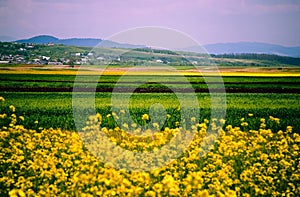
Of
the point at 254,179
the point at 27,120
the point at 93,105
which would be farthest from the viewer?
the point at 93,105

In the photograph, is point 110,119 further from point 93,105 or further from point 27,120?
point 93,105

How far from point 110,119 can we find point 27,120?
421 centimetres

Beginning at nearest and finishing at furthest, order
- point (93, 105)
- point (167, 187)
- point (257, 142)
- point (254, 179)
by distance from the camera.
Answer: point (167, 187), point (254, 179), point (257, 142), point (93, 105)

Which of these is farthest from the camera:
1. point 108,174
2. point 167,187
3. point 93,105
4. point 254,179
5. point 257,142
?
point 93,105

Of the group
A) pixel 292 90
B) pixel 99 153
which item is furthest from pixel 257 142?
pixel 292 90

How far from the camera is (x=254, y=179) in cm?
949

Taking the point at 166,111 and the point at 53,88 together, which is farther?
the point at 53,88

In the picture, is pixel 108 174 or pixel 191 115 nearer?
pixel 108 174

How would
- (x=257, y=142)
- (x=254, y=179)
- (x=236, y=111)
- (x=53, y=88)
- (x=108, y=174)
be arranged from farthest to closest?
(x=53, y=88), (x=236, y=111), (x=257, y=142), (x=254, y=179), (x=108, y=174)

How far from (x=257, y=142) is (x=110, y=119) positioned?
33.4 ft

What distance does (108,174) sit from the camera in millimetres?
7781

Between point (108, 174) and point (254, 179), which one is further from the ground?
point (108, 174)

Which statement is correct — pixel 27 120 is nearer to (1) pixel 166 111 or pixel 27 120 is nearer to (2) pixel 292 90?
(1) pixel 166 111

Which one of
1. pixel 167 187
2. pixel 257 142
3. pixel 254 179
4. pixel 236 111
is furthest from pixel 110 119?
pixel 167 187
